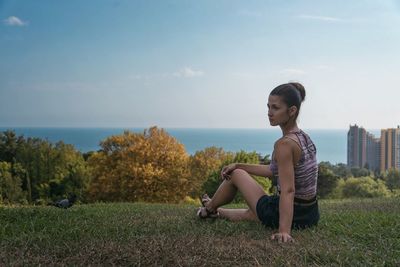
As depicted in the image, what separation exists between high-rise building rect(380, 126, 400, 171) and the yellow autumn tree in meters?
22.8

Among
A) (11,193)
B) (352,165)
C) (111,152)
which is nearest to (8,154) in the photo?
(11,193)

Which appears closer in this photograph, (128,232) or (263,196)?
(128,232)

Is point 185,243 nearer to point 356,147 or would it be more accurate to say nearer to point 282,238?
point 282,238

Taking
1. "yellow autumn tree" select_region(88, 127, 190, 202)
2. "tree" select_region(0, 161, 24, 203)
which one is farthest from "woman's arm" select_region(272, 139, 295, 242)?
"tree" select_region(0, 161, 24, 203)

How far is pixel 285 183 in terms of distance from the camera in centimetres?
311

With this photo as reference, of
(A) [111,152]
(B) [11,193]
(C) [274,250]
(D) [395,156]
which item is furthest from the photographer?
(D) [395,156]

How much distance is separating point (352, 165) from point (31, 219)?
1697 inches

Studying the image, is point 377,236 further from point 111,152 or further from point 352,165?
point 352,165

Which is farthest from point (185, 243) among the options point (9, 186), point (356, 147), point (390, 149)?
point (356, 147)

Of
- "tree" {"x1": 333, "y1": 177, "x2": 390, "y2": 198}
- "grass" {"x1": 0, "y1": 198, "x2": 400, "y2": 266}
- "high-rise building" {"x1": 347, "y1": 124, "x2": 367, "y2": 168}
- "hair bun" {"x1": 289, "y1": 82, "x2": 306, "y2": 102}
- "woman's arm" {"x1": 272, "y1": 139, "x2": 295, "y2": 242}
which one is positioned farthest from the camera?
"high-rise building" {"x1": 347, "y1": 124, "x2": 367, "y2": 168}

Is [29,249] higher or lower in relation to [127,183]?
higher

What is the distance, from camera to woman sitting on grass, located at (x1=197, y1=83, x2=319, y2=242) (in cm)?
310

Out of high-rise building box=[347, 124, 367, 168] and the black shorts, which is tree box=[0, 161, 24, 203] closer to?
the black shorts

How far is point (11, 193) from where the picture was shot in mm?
25828
